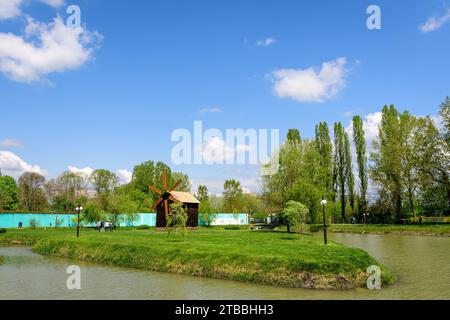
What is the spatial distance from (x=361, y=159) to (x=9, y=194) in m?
66.4

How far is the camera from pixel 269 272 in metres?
17.0

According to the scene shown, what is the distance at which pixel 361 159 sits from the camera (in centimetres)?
6881

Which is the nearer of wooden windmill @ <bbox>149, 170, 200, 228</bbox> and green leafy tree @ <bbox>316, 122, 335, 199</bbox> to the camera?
wooden windmill @ <bbox>149, 170, 200, 228</bbox>

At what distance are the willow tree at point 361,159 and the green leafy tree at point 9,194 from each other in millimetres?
63961

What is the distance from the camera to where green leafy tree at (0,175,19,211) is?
67.2 meters

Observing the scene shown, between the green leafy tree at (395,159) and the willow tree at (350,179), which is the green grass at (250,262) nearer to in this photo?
the green leafy tree at (395,159)

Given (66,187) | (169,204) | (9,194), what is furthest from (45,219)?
(66,187)

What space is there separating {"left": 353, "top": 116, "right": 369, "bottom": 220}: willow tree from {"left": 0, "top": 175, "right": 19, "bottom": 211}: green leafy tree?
6396 centimetres

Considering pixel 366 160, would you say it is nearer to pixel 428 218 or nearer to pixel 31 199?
pixel 428 218

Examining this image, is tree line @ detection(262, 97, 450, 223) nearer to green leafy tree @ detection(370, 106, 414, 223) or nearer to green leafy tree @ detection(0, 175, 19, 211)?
green leafy tree @ detection(370, 106, 414, 223)

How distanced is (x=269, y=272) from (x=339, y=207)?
53.5 metres

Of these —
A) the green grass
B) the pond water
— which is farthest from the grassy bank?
the green grass

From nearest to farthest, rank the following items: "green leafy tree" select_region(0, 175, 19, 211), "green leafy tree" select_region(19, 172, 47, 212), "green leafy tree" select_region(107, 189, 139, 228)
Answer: "green leafy tree" select_region(107, 189, 139, 228), "green leafy tree" select_region(0, 175, 19, 211), "green leafy tree" select_region(19, 172, 47, 212)

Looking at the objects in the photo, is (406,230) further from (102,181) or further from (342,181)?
(102,181)
